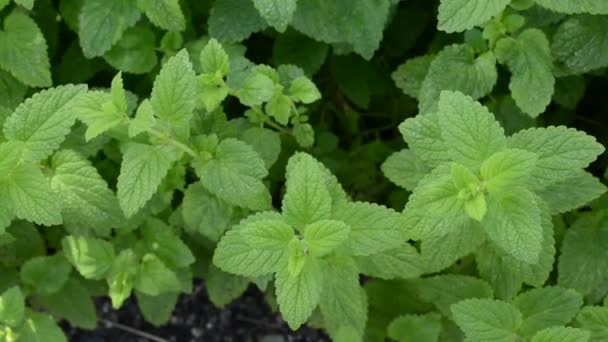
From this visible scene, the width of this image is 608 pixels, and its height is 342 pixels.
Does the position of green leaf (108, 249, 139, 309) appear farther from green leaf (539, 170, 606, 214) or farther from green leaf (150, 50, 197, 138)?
green leaf (539, 170, 606, 214)

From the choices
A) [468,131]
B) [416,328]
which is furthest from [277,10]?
[416,328]

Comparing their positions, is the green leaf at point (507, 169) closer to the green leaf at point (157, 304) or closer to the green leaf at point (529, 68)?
the green leaf at point (529, 68)

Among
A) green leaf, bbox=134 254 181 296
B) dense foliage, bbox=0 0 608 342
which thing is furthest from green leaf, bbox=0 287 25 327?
green leaf, bbox=134 254 181 296

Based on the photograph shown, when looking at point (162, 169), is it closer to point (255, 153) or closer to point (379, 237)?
point (255, 153)

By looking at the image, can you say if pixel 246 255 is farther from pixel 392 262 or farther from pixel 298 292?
pixel 392 262

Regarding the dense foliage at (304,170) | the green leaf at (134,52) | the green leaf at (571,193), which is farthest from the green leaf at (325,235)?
the green leaf at (134,52)
